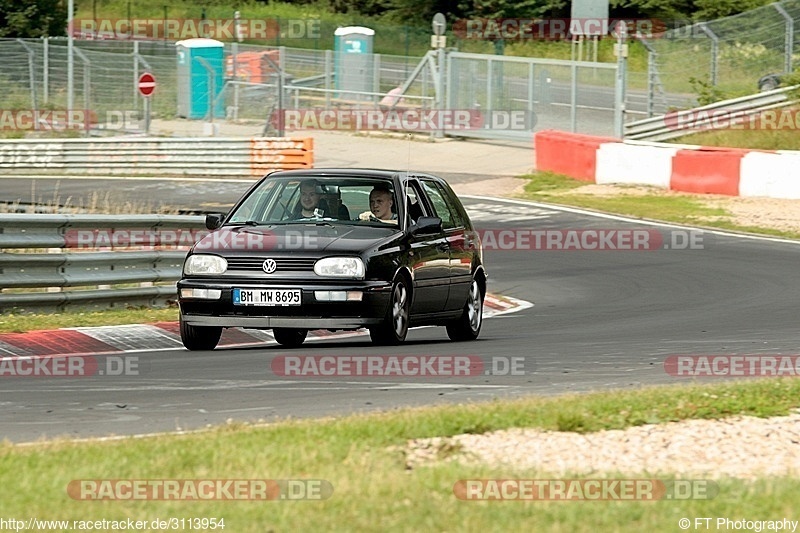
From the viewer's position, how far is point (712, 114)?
1323 inches

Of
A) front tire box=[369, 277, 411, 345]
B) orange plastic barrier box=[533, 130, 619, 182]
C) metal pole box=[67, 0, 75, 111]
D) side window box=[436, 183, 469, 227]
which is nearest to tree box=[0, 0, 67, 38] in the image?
metal pole box=[67, 0, 75, 111]

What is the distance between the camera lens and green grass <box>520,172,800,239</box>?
24.2 metres

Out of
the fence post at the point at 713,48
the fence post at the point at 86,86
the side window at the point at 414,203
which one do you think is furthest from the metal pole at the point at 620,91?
the side window at the point at 414,203

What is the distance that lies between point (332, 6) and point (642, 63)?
2792 centimetres

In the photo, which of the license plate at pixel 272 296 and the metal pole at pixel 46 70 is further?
the metal pole at pixel 46 70

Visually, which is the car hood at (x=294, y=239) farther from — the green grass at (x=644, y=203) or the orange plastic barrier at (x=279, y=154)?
the orange plastic barrier at (x=279, y=154)

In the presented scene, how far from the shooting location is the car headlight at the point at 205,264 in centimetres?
1160

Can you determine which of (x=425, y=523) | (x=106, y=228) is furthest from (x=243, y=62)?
(x=425, y=523)

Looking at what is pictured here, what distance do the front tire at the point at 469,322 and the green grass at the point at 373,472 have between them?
479 cm

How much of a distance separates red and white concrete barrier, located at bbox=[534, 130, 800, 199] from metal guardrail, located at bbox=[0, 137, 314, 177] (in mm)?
5578

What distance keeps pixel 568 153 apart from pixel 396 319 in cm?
1969

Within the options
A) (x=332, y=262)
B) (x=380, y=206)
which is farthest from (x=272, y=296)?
(x=380, y=206)

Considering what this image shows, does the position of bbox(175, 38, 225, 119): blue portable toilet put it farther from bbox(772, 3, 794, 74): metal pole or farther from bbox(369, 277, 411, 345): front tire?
bbox(369, 277, 411, 345): front tire

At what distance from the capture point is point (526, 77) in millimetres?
36781
